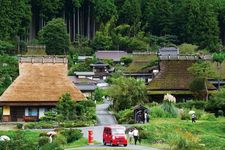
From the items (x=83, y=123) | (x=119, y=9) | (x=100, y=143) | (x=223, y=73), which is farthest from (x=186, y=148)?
(x=119, y=9)

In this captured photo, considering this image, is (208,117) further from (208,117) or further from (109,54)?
(109,54)

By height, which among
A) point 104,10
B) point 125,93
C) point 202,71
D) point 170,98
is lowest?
point 170,98

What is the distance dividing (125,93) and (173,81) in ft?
17.5

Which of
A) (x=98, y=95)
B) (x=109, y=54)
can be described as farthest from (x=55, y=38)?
(x=98, y=95)

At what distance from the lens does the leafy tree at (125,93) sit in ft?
153

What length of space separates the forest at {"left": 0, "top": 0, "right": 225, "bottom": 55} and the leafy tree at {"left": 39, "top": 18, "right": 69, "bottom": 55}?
11cm

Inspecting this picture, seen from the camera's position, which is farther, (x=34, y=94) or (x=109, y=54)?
(x=109, y=54)

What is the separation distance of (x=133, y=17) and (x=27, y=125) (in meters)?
47.1

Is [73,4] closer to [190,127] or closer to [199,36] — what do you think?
[199,36]

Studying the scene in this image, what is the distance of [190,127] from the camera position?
3906cm

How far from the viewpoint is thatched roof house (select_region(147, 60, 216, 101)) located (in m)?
50.1

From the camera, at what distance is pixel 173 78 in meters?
50.9

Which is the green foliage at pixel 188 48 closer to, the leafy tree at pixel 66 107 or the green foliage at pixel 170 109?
the green foliage at pixel 170 109

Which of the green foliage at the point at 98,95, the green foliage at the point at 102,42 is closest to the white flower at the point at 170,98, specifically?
the green foliage at the point at 98,95
